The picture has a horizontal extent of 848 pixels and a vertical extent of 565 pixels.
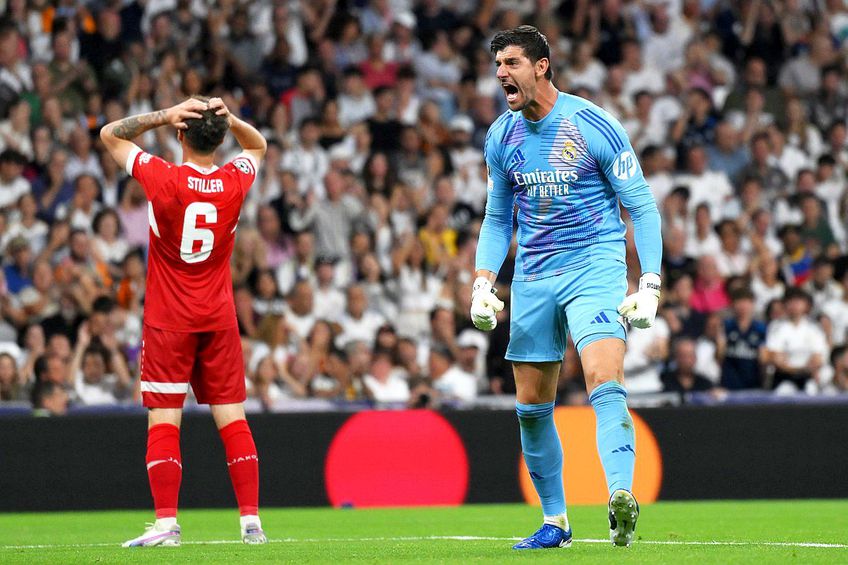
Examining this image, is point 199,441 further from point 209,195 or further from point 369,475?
point 209,195

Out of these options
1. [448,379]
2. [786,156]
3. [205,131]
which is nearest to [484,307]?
[205,131]

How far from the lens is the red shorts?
7.75 m

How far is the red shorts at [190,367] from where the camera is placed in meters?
7.75

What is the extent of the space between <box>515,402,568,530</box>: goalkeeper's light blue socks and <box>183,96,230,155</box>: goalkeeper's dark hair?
221 cm

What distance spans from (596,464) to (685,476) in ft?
2.77

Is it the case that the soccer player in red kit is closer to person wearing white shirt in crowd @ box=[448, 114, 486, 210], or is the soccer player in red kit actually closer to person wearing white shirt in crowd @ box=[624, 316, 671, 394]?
person wearing white shirt in crowd @ box=[624, 316, 671, 394]

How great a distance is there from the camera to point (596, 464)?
12578 millimetres

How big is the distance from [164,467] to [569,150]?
273 centimetres

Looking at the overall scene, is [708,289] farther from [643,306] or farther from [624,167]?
[643,306]

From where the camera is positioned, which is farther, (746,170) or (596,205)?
(746,170)

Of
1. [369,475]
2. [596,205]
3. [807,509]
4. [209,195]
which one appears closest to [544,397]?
[596,205]

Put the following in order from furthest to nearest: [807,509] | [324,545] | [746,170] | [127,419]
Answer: [746,170], [127,419], [807,509], [324,545]

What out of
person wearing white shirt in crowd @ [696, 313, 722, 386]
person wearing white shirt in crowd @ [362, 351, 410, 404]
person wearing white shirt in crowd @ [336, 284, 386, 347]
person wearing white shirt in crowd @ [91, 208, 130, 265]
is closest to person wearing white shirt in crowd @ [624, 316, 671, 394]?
person wearing white shirt in crowd @ [696, 313, 722, 386]

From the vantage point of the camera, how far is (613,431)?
6.51 m
